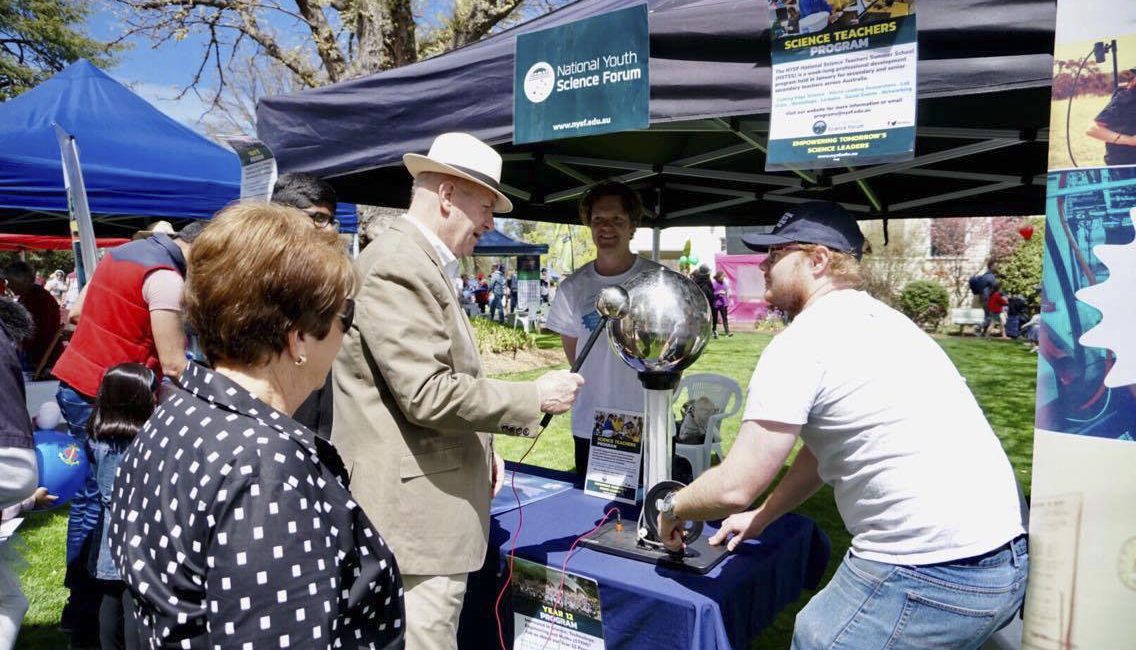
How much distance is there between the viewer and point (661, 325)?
6.11ft

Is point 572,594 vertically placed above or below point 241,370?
below

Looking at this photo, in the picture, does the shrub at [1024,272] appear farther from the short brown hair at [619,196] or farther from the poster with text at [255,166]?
the poster with text at [255,166]

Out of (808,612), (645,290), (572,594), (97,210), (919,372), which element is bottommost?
(572,594)

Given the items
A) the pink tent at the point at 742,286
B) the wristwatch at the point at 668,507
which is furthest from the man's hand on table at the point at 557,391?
the pink tent at the point at 742,286

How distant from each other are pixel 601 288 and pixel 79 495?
2135 mm

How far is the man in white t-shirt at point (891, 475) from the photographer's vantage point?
4.45ft

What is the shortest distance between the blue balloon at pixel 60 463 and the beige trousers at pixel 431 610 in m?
1.96

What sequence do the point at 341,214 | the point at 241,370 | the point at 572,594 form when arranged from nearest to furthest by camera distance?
the point at 241,370
the point at 572,594
the point at 341,214

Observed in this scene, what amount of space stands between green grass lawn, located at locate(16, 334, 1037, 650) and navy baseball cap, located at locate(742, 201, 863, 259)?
1986mm

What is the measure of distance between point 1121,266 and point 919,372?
0.38 meters

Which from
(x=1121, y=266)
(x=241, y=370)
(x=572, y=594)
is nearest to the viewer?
(x=241, y=370)

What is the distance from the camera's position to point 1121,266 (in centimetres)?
126

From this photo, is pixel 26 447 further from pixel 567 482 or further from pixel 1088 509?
pixel 1088 509

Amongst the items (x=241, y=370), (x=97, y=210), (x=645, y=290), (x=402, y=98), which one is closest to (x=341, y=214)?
(x=97, y=210)
